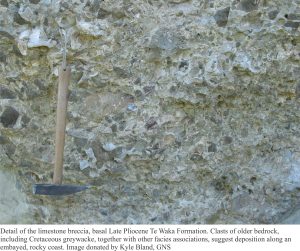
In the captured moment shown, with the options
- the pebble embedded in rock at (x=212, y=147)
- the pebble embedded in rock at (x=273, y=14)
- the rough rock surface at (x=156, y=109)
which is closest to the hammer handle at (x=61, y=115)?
the rough rock surface at (x=156, y=109)

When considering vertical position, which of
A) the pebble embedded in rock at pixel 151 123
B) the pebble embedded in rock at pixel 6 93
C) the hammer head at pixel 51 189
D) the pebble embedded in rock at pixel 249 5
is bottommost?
→ the hammer head at pixel 51 189

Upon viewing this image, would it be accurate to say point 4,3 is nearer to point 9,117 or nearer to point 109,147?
point 9,117

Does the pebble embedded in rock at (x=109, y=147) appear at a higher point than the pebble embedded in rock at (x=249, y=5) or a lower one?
lower

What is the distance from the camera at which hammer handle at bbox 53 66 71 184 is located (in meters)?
1.33

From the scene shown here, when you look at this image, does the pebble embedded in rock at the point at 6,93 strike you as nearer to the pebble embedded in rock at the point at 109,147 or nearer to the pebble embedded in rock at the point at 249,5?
the pebble embedded in rock at the point at 109,147

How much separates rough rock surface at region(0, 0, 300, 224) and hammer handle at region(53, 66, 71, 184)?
0.18 metres

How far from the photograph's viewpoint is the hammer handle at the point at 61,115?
133cm

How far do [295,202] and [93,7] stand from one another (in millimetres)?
834

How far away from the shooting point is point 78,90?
1.56 metres

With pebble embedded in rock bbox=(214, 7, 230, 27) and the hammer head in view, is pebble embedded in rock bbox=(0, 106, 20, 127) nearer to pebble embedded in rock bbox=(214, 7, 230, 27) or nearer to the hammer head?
the hammer head

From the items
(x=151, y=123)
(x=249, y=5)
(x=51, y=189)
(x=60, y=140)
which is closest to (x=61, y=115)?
(x=60, y=140)

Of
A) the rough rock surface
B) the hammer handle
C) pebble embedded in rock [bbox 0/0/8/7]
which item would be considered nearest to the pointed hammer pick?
the hammer handle

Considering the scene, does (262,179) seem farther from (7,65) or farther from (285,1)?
(7,65)
